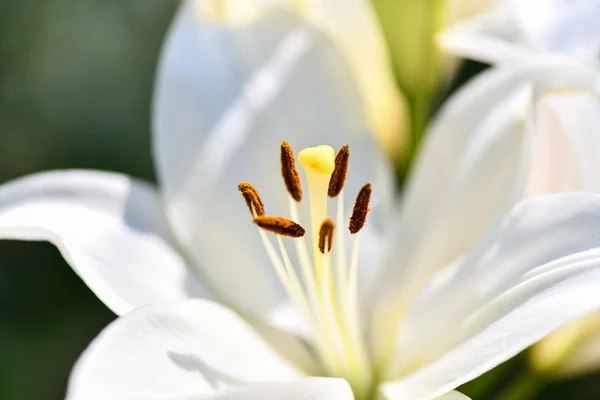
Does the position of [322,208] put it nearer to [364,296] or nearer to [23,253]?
[364,296]

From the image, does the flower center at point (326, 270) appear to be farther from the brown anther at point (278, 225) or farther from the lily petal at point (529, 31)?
the lily petal at point (529, 31)

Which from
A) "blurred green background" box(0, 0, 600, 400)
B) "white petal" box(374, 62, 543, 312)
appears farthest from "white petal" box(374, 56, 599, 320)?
"blurred green background" box(0, 0, 600, 400)

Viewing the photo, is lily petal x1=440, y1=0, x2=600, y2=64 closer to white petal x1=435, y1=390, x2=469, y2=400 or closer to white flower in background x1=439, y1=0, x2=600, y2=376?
white flower in background x1=439, y1=0, x2=600, y2=376

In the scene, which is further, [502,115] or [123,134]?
[123,134]

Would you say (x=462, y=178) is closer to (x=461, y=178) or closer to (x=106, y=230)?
(x=461, y=178)

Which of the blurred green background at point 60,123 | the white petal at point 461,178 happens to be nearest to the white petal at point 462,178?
the white petal at point 461,178

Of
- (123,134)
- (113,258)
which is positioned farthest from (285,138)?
(123,134)
